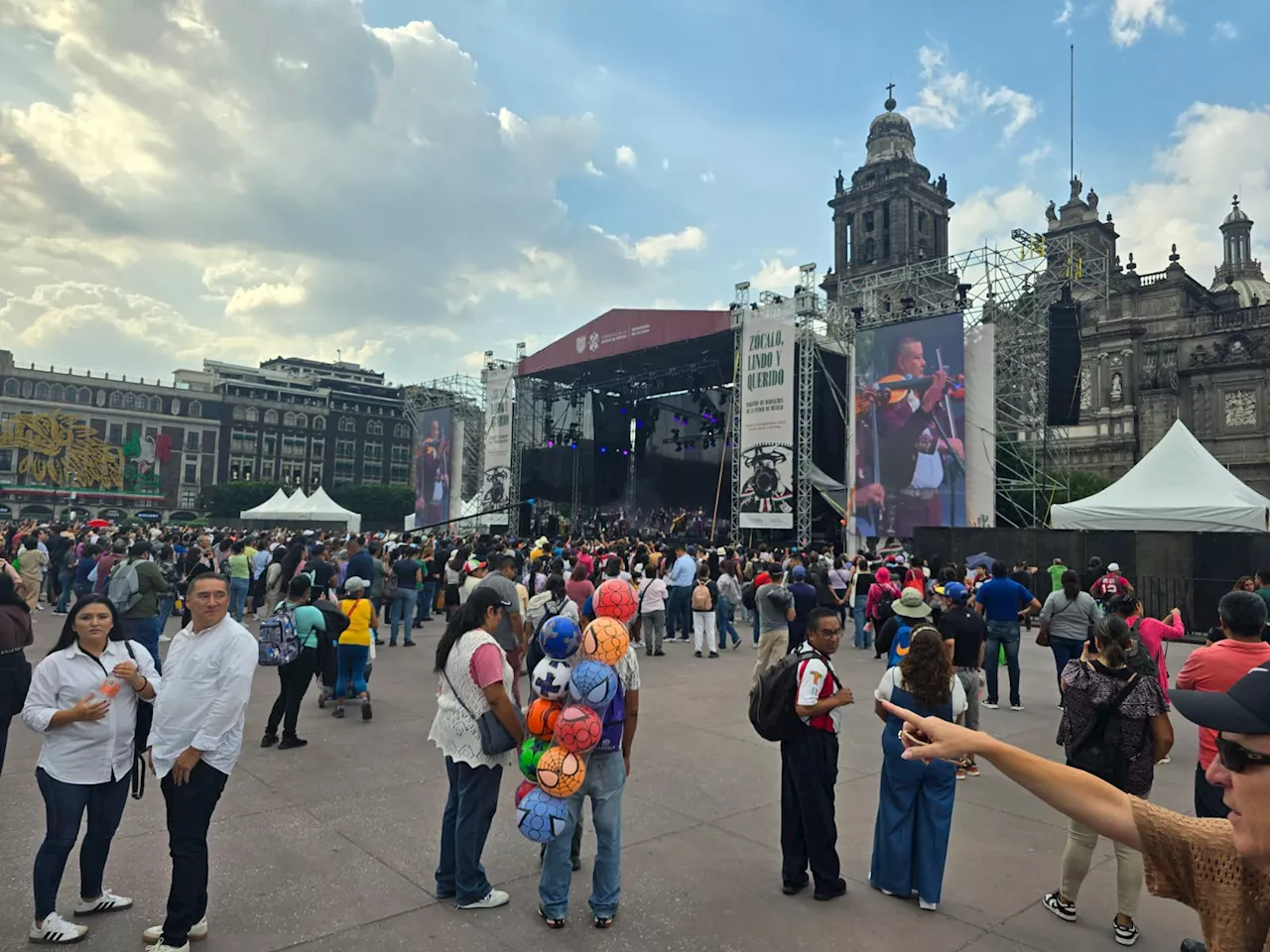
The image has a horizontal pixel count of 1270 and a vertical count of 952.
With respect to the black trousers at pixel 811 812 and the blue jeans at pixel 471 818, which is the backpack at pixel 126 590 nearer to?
the blue jeans at pixel 471 818

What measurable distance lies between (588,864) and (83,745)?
8.93ft

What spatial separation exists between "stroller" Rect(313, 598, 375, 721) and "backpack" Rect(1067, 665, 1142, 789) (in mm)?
6158

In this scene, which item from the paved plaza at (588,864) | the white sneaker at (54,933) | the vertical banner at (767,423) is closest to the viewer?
the white sneaker at (54,933)

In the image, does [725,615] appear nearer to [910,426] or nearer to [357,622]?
[357,622]

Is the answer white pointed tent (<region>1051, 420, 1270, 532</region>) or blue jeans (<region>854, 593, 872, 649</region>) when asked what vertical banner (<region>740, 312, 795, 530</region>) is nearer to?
white pointed tent (<region>1051, 420, 1270, 532</region>)

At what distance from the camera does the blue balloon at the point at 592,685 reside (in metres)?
3.61

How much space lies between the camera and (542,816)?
3506mm

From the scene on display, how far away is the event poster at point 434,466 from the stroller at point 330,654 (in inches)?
1246

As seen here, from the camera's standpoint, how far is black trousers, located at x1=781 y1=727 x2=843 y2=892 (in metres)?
4.08

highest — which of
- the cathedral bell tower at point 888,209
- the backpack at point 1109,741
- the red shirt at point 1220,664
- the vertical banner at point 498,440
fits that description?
the cathedral bell tower at point 888,209

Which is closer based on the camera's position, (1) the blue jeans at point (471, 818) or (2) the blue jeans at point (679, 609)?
(1) the blue jeans at point (471, 818)

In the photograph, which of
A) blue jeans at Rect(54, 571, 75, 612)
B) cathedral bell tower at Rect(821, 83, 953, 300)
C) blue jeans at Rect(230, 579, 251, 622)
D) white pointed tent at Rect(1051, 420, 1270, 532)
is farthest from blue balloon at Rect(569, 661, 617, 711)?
cathedral bell tower at Rect(821, 83, 953, 300)

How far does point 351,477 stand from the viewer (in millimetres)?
90375

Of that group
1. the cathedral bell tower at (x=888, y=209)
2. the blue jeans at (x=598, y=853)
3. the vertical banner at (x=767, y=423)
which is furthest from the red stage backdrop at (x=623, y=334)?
the cathedral bell tower at (x=888, y=209)
